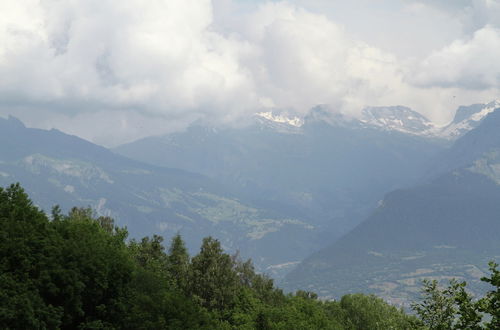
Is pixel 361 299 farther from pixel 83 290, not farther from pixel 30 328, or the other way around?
pixel 30 328

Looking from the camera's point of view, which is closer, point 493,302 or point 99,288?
point 493,302

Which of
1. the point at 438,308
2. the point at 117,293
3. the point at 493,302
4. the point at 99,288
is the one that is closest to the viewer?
the point at 493,302

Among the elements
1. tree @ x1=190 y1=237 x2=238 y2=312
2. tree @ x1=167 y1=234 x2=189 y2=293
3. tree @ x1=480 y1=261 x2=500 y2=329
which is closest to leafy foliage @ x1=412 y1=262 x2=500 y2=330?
tree @ x1=480 y1=261 x2=500 y2=329

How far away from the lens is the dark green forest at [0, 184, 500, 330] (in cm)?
5328

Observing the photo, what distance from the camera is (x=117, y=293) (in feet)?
263

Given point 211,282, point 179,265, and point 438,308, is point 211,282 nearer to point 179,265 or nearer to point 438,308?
point 179,265

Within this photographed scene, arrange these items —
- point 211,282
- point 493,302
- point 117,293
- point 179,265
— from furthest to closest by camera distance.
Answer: point 179,265 → point 211,282 → point 117,293 → point 493,302

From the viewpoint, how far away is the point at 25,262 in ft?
226

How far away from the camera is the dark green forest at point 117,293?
175ft

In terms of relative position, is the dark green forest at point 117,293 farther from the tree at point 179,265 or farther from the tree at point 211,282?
the tree at point 179,265

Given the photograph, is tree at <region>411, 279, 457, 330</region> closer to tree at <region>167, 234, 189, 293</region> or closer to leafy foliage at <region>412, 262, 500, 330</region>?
leafy foliage at <region>412, 262, 500, 330</region>

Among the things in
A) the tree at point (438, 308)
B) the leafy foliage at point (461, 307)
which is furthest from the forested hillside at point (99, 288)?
the leafy foliage at point (461, 307)

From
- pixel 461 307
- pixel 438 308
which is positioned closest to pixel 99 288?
pixel 438 308

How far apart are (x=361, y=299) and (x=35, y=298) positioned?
103848mm
